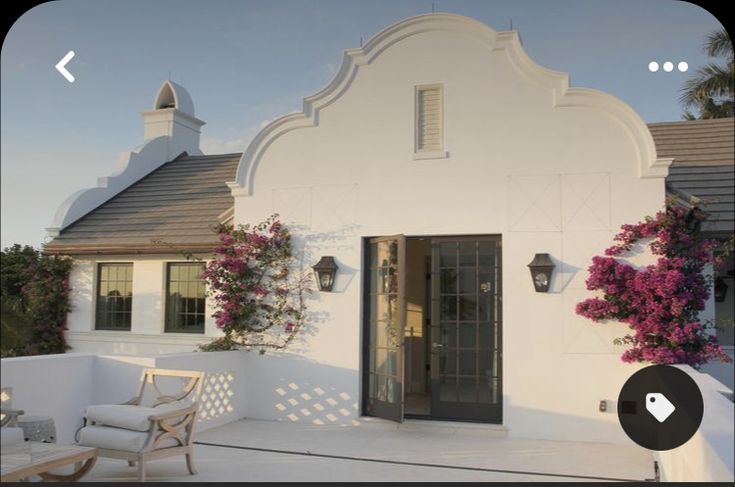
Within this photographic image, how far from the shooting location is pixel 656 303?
630cm

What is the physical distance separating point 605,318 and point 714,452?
3.69m

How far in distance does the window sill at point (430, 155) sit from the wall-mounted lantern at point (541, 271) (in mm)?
1425

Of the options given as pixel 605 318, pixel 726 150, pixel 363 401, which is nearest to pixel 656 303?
pixel 605 318

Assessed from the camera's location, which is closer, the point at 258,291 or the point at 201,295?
the point at 258,291

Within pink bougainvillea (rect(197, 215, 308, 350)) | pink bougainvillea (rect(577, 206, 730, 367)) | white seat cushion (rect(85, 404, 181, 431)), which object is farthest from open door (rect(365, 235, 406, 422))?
white seat cushion (rect(85, 404, 181, 431))

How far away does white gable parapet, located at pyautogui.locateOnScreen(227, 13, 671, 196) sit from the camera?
6.51 m

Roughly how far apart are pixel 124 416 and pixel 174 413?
1.13 feet

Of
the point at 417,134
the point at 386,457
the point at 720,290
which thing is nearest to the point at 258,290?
the point at 417,134

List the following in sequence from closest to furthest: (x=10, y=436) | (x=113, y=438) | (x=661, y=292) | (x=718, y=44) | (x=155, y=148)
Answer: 1. (x=10, y=436)
2. (x=113, y=438)
3. (x=718, y=44)
4. (x=661, y=292)
5. (x=155, y=148)

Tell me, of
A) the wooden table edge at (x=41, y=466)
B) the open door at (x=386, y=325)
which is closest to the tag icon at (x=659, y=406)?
the open door at (x=386, y=325)

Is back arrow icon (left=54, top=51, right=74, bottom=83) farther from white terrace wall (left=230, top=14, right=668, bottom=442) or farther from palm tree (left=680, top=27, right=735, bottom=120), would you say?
palm tree (left=680, top=27, right=735, bottom=120)

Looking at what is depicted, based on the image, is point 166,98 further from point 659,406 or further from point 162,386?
point 659,406

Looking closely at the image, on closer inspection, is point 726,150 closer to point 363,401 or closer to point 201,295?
point 363,401

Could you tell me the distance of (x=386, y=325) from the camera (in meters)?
7.16
